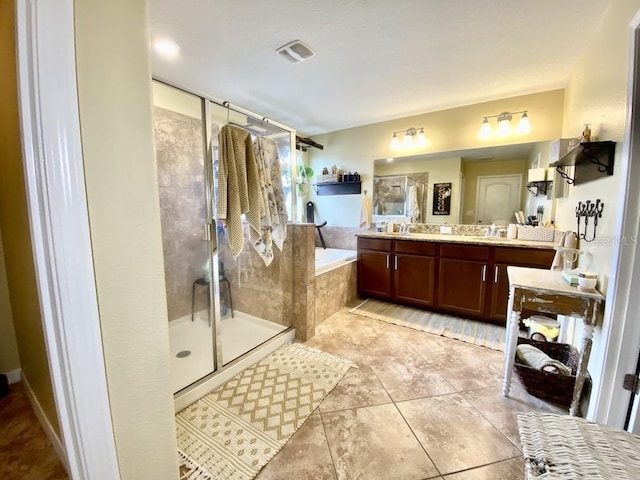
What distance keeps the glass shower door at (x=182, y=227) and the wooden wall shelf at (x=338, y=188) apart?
6.68 feet

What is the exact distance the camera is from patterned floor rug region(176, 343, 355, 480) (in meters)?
1.21

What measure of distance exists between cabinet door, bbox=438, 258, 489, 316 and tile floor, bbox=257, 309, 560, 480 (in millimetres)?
565

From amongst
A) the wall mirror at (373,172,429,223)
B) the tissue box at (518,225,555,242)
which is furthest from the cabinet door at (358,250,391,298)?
the tissue box at (518,225,555,242)

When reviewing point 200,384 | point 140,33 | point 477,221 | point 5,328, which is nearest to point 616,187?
point 477,221

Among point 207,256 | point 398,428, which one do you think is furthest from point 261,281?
point 398,428

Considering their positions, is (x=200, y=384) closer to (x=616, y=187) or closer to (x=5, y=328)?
(x=5, y=328)

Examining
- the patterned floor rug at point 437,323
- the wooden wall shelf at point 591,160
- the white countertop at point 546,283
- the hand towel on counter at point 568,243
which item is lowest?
the patterned floor rug at point 437,323

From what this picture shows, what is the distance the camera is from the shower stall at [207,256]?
2043mm

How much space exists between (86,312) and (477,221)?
349 centimetres

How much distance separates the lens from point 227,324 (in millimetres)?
2428

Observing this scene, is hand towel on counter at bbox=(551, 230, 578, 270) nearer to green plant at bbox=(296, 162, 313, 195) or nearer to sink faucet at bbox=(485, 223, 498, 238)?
sink faucet at bbox=(485, 223, 498, 238)

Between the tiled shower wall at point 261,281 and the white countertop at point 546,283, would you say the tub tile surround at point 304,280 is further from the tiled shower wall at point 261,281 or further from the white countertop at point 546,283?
the white countertop at point 546,283

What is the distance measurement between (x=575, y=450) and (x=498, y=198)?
8.99 ft

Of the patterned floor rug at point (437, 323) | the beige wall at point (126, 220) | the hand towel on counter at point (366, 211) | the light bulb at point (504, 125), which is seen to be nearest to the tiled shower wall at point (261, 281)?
the patterned floor rug at point (437, 323)
